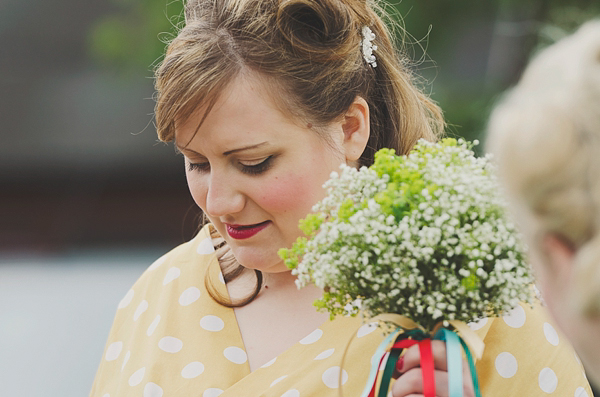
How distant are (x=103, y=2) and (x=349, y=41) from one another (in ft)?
17.7

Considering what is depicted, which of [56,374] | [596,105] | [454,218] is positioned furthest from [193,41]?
[56,374]

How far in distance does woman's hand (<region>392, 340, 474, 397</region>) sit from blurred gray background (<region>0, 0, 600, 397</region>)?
2.76 metres

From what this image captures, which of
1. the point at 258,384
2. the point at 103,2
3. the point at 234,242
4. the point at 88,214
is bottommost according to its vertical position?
the point at 258,384

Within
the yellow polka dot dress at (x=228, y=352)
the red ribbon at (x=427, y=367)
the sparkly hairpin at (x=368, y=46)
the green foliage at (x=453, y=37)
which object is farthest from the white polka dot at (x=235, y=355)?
the green foliage at (x=453, y=37)

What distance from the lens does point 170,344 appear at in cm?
193

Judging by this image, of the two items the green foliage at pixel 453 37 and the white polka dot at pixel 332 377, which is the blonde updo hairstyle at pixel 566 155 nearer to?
the white polka dot at pixel 332 377

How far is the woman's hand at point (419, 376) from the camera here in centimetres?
124

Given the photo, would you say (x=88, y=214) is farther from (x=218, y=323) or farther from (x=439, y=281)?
(x=439, y=281)

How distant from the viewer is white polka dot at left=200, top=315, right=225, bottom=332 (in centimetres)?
194

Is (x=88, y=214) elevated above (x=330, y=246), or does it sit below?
above

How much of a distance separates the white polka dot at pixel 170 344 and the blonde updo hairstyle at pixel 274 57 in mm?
553

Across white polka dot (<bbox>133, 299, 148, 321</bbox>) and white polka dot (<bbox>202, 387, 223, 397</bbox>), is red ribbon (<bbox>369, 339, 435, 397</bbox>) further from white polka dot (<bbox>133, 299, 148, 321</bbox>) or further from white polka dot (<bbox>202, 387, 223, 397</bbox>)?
white polka dot (<bbox>133, 299, 148, 321</bbox>)

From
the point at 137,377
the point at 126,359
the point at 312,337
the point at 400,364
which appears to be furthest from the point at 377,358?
the point at 126,359

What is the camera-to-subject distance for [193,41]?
179 cm
